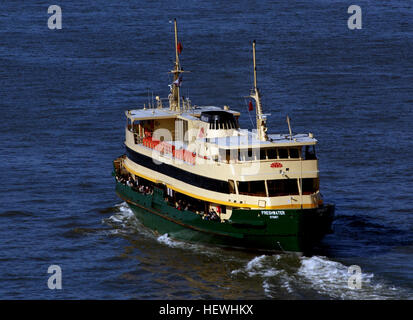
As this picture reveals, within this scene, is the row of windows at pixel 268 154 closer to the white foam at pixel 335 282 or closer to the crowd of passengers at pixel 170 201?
the crowd of passengers at pixel 170 201

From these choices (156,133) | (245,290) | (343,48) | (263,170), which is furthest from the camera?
(343,48)

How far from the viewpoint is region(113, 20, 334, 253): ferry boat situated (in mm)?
59875

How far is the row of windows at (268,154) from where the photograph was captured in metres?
60.5

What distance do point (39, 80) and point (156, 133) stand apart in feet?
149

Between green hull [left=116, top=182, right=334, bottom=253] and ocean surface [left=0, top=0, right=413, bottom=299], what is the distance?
2.77 ft

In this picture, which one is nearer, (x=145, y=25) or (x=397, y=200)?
(x=397, y=200)

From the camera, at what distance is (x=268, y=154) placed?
60688 millimetres

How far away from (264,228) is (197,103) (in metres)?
42.3

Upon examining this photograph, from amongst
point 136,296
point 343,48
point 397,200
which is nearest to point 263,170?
point 136,296

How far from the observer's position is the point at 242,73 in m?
113

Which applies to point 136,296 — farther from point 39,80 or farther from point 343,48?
point 343,48

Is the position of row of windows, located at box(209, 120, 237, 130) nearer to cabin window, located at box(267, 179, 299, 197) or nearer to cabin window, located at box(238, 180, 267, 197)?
cabin window, located at box(238, 180, 267, 197)

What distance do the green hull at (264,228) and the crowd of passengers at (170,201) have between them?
344 millimetres

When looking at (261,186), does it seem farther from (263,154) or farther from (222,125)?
(222,125)
